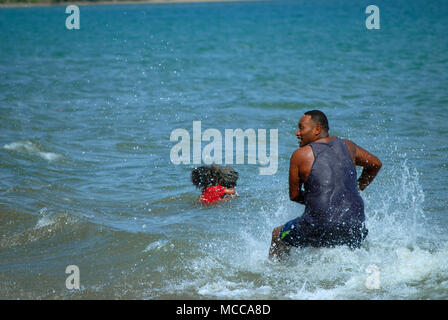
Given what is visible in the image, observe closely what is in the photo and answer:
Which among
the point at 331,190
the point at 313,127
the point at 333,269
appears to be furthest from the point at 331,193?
the point at 333,269

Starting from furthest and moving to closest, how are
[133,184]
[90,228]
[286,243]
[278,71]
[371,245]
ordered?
[278,71], [133,184], [90,228], [371,245], [286,243]

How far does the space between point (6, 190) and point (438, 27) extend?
105 ft

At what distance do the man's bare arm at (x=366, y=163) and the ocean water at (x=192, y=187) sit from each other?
0.63 meters

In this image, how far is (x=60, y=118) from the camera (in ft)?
42.4

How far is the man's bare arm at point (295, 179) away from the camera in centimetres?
504

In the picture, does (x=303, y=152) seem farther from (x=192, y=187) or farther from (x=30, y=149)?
(x=30, y=149)

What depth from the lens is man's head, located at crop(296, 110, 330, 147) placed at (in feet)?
16.7

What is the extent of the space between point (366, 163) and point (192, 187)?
336cm

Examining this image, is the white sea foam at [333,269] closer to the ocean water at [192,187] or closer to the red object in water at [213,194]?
the ocean water at [192,187]

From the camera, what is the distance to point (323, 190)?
197 inches

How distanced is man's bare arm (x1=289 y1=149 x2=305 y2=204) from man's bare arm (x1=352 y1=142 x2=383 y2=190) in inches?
23.9

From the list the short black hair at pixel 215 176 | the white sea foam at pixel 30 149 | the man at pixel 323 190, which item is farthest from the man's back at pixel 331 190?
the white sea foam at pixel 30 149
